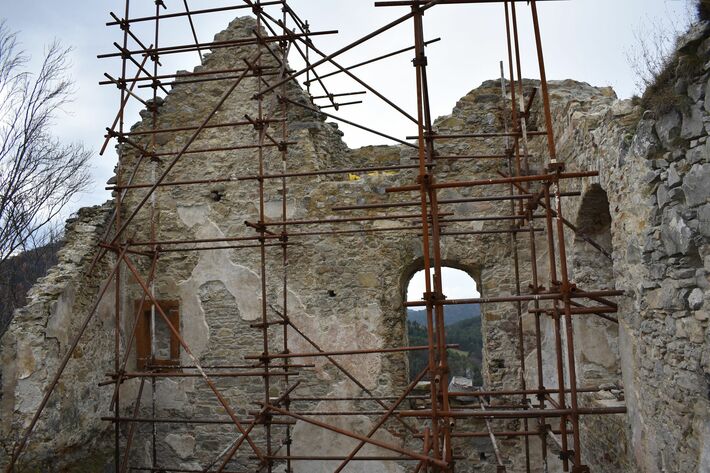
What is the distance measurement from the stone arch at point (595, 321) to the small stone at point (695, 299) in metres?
2.62

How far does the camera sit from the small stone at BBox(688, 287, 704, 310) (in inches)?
145

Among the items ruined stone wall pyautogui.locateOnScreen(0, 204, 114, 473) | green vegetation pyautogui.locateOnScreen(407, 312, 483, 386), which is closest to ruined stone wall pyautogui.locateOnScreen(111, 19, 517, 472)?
→ ruined stone wall pyautogui.locateOnScreen(0, 204, 114, 473)

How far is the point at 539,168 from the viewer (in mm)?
7949

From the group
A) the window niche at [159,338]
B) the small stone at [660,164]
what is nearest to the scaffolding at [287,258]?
the window niche at [159,338]

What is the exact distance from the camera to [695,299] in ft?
12.3

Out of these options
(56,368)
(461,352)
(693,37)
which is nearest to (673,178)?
(693,37)

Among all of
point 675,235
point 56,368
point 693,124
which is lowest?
point 56,368

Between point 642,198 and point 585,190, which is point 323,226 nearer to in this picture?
point 585,190

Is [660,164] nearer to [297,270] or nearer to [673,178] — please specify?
[673,178]

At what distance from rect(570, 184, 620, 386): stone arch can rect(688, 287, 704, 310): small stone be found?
2.62 metres

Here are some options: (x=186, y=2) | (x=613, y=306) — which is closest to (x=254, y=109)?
(x=186, y=2)

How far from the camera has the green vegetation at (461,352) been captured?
19141 mm

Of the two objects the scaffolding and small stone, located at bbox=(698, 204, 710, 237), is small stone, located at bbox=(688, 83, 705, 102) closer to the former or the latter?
small stone, located at bbox=(698, 204, 710, 237)

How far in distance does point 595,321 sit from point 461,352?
2184 cm
